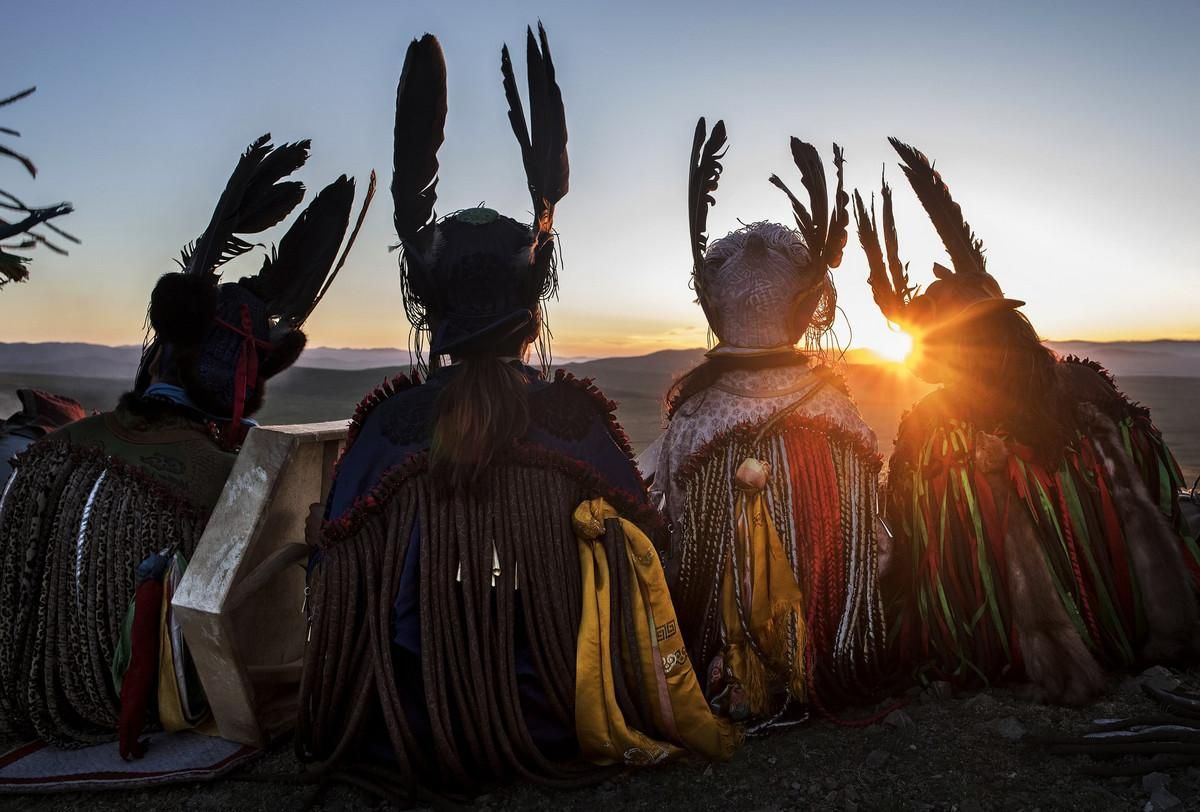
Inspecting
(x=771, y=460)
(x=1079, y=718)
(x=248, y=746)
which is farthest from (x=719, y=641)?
(x=248, y=746)

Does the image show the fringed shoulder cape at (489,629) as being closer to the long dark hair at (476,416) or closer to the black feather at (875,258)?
the long dark hair at (476,416)

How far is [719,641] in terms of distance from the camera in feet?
10.5

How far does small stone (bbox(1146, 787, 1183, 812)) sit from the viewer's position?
2121 millimetres

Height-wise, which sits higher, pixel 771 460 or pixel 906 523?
pixel 771 460

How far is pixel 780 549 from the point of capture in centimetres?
316

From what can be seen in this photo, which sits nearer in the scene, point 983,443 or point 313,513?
point 313,513

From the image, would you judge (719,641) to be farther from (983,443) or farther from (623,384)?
(623,384)

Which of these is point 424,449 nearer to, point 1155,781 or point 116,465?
point 116,465

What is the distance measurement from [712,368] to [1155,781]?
81.3 inches

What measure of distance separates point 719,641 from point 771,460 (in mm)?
747

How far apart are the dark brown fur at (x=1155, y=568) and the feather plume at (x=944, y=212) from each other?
981 millimetres

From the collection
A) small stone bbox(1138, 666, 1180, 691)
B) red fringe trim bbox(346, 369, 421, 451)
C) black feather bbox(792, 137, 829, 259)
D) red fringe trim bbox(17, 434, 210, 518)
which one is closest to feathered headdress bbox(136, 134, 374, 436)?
red fringe trim bbox(17, 434, 210, 518)

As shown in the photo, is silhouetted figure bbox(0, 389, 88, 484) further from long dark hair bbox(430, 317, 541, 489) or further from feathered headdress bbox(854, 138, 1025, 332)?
feathered headdress bbox(854, 138, 1025, 332)

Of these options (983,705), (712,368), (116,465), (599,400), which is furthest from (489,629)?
(983,705)
